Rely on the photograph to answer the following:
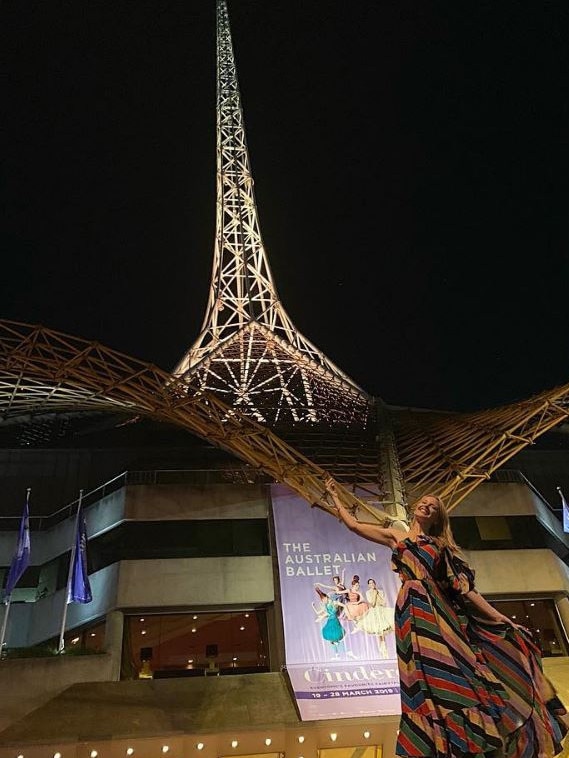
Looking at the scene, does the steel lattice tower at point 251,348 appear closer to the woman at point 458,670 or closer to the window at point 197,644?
the window at point 197,644

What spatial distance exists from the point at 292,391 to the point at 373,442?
6734mm

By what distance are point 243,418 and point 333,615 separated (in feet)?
22.7

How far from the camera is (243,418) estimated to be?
16.0m

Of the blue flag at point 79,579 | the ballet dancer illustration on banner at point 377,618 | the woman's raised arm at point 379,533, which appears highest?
the blue flag at point 79,579

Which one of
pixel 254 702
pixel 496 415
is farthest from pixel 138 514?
pixel 496 415

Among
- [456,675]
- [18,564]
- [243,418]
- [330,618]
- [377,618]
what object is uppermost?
[243,418]

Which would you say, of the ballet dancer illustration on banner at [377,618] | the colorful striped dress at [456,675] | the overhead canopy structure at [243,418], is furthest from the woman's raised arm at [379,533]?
the ballet dancer illustration on banner at [377,618]

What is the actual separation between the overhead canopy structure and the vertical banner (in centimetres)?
220

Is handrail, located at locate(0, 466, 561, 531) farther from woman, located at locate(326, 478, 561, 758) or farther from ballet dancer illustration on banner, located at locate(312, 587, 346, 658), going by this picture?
woman, located at locate(326, 478, 561, 758)

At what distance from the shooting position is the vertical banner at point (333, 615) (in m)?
16.1

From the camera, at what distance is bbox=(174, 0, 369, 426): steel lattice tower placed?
85.4 feet

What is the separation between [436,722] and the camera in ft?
15.8

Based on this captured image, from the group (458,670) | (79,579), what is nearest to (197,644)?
(79,579)

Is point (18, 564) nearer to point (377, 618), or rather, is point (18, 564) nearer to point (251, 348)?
point (377, 618)
